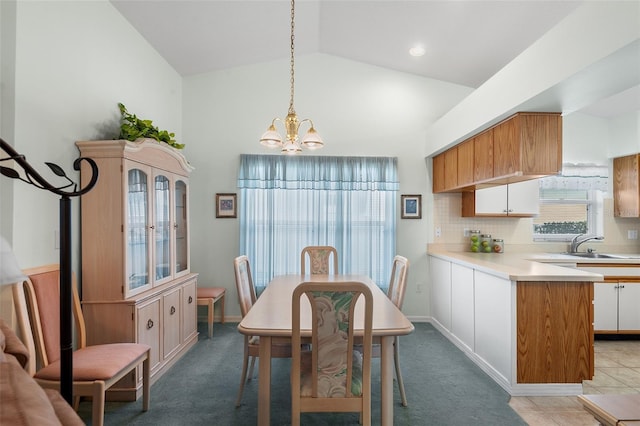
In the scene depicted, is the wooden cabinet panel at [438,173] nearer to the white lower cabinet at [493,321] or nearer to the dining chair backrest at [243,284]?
the white lower cabinet at [493,321]

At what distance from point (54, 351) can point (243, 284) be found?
3.81ft

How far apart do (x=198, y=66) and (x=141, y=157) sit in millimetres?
1881

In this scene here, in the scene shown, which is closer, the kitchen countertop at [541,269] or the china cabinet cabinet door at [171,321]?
the kitchen countertop at [541,269]

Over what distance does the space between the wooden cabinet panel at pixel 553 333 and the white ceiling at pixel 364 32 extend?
2.06 m

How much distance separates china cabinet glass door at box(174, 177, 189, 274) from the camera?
132 inches

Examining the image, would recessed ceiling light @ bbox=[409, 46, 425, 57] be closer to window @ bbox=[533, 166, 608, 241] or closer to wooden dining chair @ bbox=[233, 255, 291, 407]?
window @ bbox=[533, 166, 608, 241]

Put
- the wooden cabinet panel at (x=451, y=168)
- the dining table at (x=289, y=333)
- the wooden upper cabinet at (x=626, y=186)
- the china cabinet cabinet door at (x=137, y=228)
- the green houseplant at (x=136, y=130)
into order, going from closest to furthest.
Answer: the dining table at (x=289, y=333) < the china cabinet cabinet door at (x=137, y=228) < the green houseplant at (x=136, y=130) < the wooden cabinet panel at (x=451, y=168) < the wooden upper cabinet at (x=626, y=186)

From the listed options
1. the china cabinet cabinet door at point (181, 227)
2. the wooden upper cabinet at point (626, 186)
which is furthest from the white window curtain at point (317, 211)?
the wooden upper cabinet at point (626, 186)

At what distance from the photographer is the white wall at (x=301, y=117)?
4.21 meters

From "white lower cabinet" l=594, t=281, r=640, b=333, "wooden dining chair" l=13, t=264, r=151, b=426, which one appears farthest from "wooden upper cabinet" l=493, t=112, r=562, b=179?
"wooden dining chair" l=13, t=264, r=151, b=426

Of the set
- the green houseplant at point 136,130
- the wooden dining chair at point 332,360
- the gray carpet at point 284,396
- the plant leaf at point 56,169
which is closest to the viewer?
the plant leaf at point 56,169

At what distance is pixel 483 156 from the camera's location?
3.07 metres

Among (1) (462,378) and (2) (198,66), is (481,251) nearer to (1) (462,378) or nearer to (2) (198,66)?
(1) (462,378)

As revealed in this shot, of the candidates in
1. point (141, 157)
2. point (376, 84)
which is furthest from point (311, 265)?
point (376, 84)
